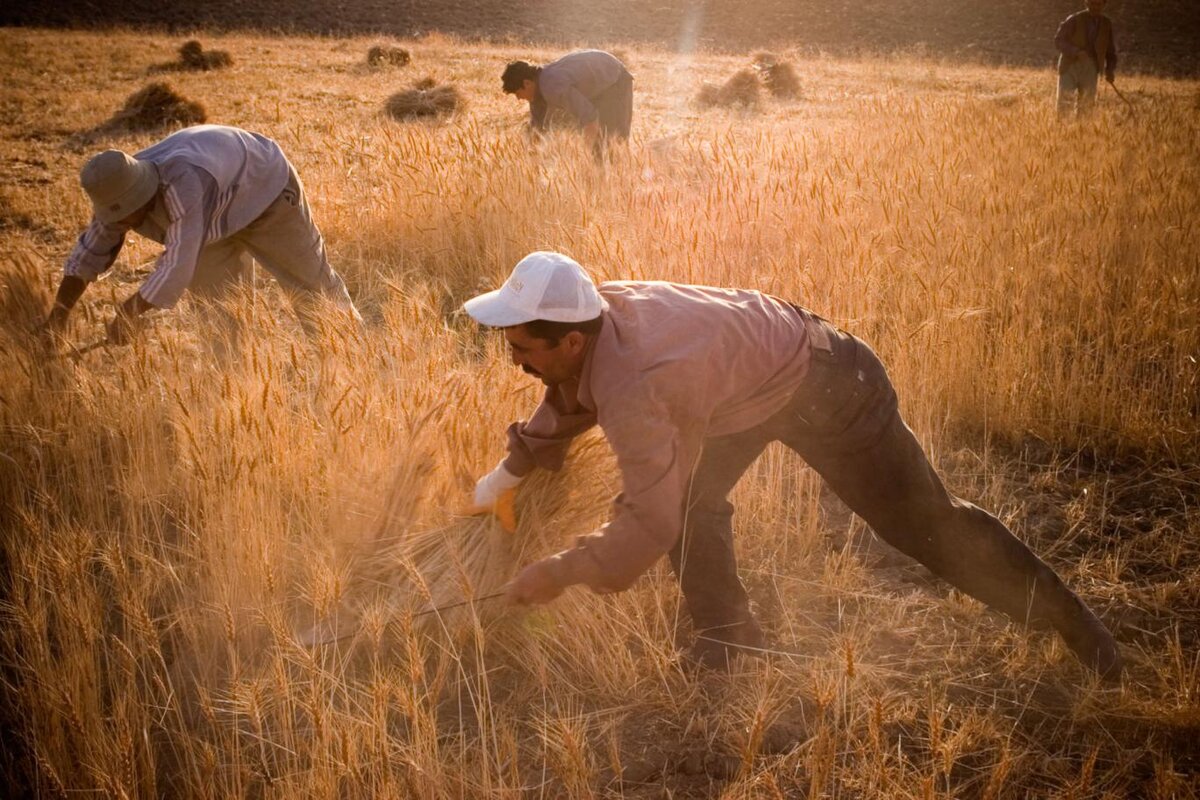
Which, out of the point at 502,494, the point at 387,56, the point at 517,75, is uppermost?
the point at 387,56

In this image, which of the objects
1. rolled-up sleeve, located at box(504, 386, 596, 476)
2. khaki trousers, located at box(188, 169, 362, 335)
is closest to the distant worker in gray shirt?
khaki trousers, located at box(188, 169, 362, 335)

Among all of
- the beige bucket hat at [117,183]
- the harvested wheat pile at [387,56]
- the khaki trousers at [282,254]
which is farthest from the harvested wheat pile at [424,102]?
the beige bucket hat at [117,183]

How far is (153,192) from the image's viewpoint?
3.40 meters

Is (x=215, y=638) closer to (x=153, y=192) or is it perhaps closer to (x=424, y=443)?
(x=424, y=443)

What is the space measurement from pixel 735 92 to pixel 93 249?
1251cm

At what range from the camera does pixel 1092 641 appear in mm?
2176

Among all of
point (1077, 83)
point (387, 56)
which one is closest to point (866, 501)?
point (1077, 83)

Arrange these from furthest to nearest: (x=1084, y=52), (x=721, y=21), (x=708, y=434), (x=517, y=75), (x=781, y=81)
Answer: (x=721, y=21) < (x=781, y=81) < (x=1084, y=52) < (x=517, y=75) < (x=708, y=434)

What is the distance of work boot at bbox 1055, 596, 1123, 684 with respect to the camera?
2170 millimetres

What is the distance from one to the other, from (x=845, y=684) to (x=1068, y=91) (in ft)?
33.5

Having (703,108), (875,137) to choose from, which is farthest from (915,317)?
(703,108)

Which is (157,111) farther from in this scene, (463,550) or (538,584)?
(538,584)

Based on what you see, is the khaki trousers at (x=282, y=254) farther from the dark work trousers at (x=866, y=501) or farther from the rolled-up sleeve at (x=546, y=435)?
the dark work trousers at (x=866, y=501)

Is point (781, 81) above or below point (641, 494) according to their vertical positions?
above
